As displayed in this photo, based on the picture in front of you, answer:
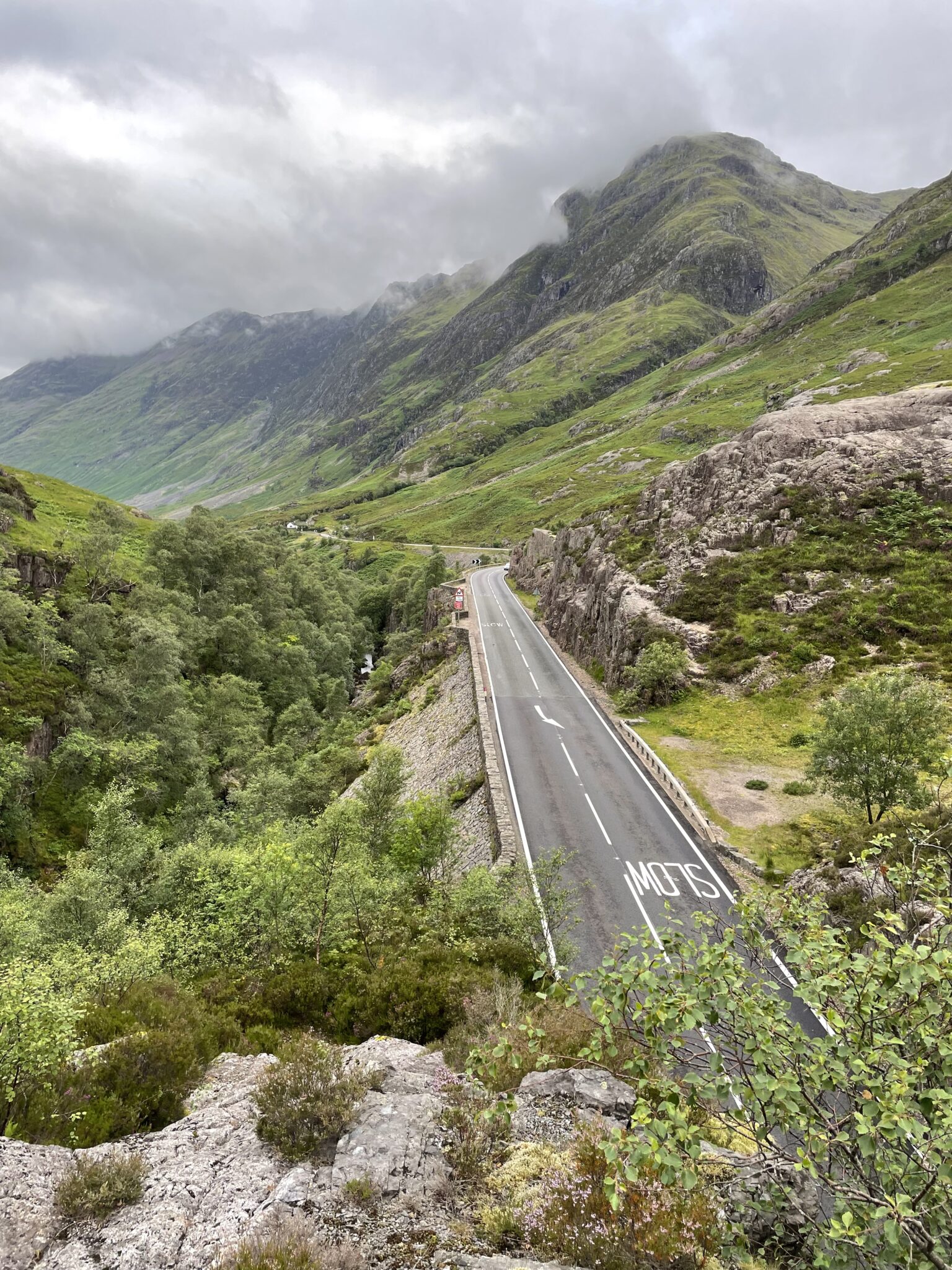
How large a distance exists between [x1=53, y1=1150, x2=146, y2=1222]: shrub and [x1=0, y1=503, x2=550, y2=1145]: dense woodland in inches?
49.2

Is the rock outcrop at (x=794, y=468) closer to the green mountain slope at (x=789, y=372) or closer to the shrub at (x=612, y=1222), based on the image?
the shrub at (x=612, y=1222)

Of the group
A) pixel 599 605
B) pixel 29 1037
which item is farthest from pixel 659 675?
pixel 29 1037

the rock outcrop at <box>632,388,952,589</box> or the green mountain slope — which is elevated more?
the green mountain slope

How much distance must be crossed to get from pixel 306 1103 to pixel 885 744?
22.7 m

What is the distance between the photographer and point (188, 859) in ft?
78.7

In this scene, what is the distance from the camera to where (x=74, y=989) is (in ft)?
40.7

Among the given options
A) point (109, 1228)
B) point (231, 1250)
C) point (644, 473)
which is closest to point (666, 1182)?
point (231, 1250)

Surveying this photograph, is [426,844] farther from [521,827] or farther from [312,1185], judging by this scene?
[312,1185]

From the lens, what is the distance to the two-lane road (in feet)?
77.1

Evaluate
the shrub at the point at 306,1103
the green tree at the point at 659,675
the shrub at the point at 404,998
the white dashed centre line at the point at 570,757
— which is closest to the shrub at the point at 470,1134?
the shrub at the point at 306,1103

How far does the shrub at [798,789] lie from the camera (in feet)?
96.9

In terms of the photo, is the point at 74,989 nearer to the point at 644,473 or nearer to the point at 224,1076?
the point at 224,1076

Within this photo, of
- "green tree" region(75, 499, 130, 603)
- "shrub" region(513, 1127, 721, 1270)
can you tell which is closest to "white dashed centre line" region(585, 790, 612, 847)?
"shrub" region(513, 1127, 721, 1270)

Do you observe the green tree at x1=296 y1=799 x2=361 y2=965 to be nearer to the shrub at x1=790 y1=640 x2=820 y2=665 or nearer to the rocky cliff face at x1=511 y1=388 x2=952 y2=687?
the rocky cliff face at x1=511 y1=388 x2=952 y2=687
